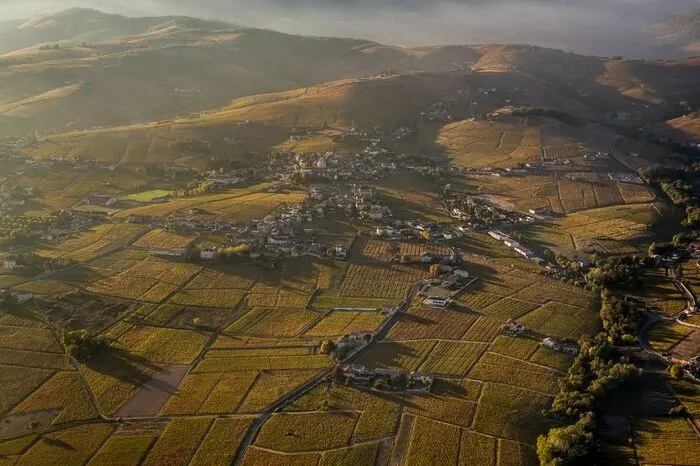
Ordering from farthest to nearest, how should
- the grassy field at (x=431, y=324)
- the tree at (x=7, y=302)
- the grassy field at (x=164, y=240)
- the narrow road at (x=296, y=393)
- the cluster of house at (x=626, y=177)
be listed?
the cluster of house at (x=626, y=177) → the grassy field at (x=164, y=240) → the tree at (x=7, y=302) → the grassy field at (x=431, y=324) → the narrow road at (x=296, y=393)

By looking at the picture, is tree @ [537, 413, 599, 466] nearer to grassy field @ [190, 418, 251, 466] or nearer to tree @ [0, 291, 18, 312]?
grassy field @ [190, 418, 251, 466]

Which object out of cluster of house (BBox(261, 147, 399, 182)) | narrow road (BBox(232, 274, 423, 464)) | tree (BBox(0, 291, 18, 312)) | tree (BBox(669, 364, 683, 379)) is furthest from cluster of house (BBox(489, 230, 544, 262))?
tree (BBox(0, 291, 18, 312))

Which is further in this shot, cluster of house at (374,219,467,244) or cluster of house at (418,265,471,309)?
cluster of house at (374,219,467,244)

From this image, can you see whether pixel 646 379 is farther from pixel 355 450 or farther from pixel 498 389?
pixel 355 450

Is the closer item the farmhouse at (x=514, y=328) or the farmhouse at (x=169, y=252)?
the farmhouse at (x=514, y=328)

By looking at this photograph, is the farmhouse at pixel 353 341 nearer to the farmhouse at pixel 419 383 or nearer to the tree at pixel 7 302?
the farmhouse at pixel 419 383

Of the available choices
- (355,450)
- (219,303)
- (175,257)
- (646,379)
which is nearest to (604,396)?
(646,379)

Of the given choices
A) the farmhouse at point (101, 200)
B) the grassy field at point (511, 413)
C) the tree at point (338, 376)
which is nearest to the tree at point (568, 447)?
the grassy field at point (511, 413)

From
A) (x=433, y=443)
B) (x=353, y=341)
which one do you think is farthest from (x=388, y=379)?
(x=433, y=443)
